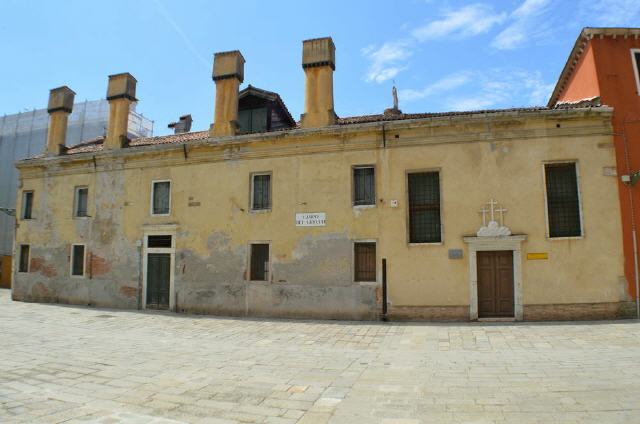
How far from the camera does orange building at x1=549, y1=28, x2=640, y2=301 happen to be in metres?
11.1

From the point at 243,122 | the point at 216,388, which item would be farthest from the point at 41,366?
the point at 243,122

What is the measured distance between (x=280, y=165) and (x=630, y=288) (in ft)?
34.6

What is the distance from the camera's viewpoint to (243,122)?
15.7 m

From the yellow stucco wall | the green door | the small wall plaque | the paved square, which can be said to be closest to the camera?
the paved square

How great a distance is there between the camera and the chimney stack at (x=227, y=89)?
1488 centimetres

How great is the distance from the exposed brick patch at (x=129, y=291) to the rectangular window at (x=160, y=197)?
2.90 m

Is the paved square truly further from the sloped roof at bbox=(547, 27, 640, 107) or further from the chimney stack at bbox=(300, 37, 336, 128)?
the sloped roof at bbox=(547, 27, 640, 107)

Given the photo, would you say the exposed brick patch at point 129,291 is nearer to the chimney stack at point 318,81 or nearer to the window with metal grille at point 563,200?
the chimney stack at point 318,81

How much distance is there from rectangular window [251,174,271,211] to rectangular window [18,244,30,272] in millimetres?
11412

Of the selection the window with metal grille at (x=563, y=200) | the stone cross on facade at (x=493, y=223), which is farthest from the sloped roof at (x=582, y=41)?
the stone cross on facade at (x=493, y=223)

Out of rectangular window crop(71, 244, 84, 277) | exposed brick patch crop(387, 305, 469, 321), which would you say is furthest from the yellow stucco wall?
rectangular window crop(71, 244, 84, 277)

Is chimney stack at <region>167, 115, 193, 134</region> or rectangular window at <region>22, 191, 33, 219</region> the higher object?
chimney stack at <region>167, 115, 193, 134</region>

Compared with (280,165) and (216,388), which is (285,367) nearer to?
(216,388)

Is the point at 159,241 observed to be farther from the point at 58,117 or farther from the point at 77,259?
the point at 58,117
